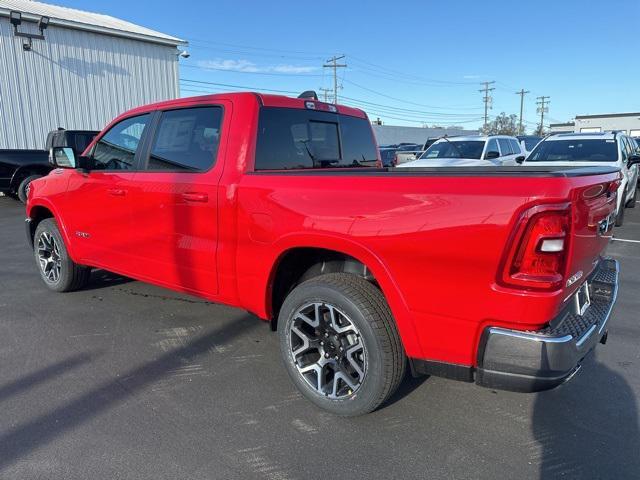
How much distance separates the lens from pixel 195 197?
137 inches

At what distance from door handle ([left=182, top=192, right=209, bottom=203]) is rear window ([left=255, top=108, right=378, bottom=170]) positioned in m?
0.42

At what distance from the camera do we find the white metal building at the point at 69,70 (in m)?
16.7

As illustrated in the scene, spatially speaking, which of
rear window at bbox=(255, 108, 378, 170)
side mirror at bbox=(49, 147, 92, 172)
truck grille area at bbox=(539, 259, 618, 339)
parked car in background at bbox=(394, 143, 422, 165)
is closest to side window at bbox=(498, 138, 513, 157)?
parked car in background at bbox=(394, 143, 422, 165)

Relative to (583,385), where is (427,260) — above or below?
above

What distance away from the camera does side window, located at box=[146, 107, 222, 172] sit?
11.6ft

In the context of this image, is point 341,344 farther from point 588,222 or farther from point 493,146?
point 493,146

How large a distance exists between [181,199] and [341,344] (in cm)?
160

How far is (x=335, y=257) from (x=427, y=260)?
791mm

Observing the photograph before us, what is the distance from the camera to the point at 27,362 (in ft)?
12.1

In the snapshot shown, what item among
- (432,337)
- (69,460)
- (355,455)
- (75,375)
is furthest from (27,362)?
(432,337)

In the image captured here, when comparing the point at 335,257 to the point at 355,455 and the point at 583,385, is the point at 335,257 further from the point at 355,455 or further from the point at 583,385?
the point at 583,385

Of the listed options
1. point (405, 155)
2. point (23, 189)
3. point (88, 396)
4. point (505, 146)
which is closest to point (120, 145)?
point (88, 396)

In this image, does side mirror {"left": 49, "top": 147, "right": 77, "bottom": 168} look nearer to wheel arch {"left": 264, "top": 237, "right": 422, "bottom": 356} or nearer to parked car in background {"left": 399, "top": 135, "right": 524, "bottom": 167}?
wheel arch {"left": 264, "top": 237, "right": 422, "bottom": 356}

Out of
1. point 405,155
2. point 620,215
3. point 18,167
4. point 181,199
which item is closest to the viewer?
point 181,199
